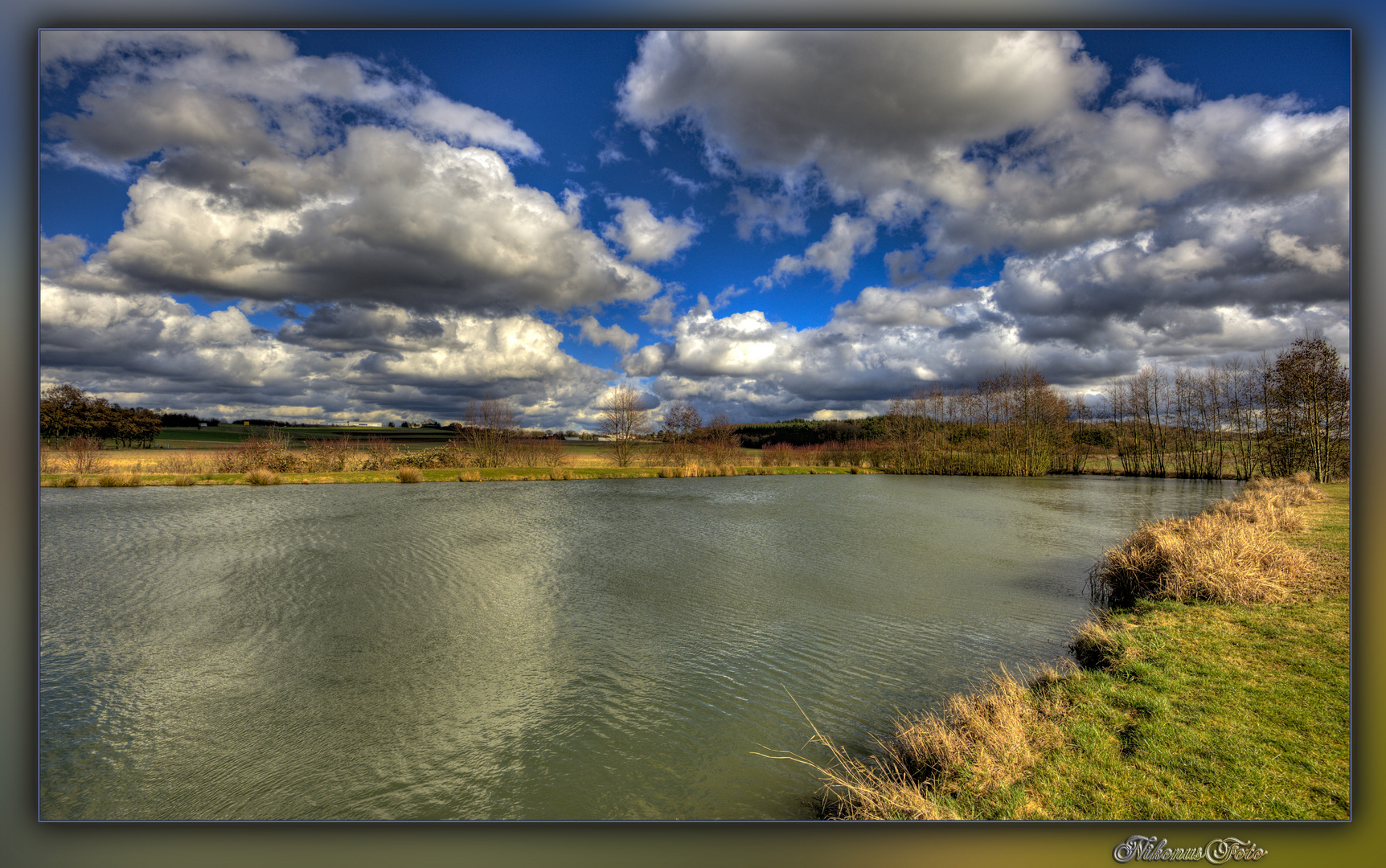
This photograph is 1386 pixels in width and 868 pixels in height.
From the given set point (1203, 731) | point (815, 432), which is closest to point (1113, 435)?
point (815, 432)

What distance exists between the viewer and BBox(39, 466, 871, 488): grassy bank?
18.5 metres

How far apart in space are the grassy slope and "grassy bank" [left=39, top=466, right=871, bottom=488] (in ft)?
74.0

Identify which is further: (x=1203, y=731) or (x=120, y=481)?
(x=120, y=481)

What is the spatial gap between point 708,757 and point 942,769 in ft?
5.69

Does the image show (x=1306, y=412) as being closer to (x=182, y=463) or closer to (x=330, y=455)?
(x=330, y=455)

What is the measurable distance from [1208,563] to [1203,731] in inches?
182

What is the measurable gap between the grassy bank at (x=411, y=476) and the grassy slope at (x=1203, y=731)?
74.0 ft

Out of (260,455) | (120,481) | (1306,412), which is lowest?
(120,481)

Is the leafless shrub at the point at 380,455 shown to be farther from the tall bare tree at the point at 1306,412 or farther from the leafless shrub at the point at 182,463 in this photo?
the tall bare tree at the point at 1306,412

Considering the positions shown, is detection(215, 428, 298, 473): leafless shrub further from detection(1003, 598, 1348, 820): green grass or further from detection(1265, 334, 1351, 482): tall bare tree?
detection(1265, 334, 1351, 482): tall bare tree

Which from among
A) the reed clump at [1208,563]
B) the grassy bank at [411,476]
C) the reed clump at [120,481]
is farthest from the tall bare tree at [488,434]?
the reed clump at [1208,563]

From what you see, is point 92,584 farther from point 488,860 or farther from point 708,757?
point 708,757

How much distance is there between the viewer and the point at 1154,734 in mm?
3621

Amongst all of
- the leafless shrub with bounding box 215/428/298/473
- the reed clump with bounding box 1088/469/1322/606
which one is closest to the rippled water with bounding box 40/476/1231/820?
the reed clump with bounding box 1088/469/1322/606
